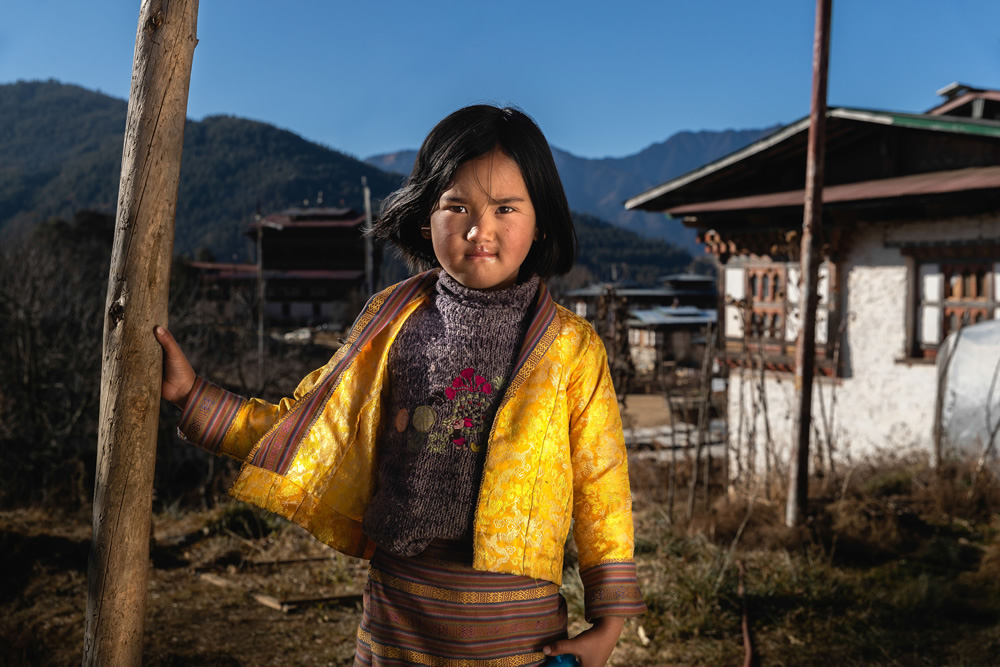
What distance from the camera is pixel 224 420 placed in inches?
66.8

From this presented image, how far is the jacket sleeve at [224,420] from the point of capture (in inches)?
65.6

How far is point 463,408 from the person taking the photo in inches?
64.2

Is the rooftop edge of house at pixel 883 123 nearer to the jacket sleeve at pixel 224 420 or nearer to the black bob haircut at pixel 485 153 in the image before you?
the black bob haircut at pixel 485 153

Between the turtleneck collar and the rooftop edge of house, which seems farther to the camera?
the rooftop edge of house

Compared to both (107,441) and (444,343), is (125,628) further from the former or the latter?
(444,343)

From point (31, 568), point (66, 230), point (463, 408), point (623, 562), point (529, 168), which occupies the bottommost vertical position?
point (31, 568)

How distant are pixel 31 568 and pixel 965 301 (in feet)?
29.3

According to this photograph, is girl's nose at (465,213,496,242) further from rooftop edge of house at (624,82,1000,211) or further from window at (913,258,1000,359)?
window at (913,258,1000,359)

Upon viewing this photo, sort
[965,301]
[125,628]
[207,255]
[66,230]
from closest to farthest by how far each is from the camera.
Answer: [125,628] → [965,301] → [66,230] → [207,255]

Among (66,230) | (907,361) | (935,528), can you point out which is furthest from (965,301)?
(66,230)

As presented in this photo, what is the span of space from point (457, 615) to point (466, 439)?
1.19 ft

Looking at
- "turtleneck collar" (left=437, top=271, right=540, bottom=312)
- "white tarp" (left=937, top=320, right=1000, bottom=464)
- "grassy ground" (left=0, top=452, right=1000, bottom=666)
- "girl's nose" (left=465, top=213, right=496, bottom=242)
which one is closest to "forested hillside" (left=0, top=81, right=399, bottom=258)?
"white tarp" (left=937, top=320, right=1000, bottom=464)

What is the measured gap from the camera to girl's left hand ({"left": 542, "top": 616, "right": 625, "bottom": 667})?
1.52 meters

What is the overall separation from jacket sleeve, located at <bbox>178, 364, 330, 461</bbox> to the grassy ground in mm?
2239
